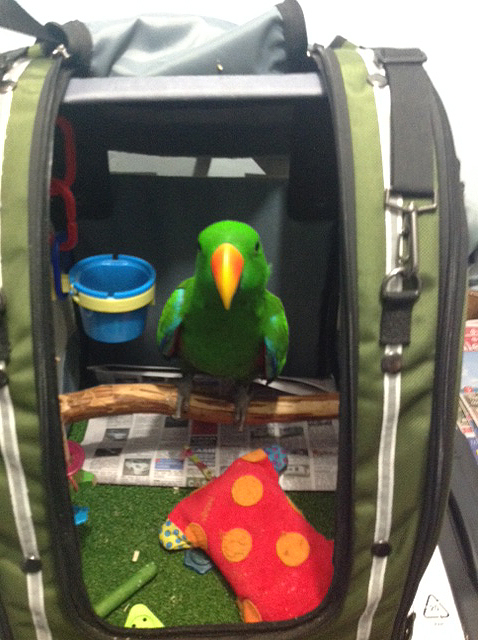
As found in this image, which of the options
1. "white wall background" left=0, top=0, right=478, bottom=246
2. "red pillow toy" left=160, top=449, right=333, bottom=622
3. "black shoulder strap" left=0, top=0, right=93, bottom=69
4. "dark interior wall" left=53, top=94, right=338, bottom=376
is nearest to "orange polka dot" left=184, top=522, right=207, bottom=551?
"red pillow toy" left=160, top=449, right=333, bottom=622

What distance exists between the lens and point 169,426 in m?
1.02

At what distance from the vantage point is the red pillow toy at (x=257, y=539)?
71 cm

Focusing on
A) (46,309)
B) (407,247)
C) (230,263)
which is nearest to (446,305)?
(407,247)

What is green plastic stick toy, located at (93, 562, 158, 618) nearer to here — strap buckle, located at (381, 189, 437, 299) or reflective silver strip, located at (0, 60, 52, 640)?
reflective silver strip, located at (0, 60, 52, 640)

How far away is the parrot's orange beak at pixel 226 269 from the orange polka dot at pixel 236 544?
1.18 feet

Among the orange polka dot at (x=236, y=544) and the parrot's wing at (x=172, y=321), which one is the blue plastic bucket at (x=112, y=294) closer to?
the parrot's wing at (x=172, y=321)

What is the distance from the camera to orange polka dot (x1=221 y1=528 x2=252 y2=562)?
773 mm

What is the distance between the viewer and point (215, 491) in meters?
0.85

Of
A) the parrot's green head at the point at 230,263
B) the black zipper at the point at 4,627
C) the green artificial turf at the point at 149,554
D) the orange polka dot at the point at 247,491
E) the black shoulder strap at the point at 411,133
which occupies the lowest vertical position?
the green artificial turf at the point at 149,554

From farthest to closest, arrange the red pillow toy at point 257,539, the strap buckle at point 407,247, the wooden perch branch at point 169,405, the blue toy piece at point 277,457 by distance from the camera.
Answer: the blue toy piece at point 277,457 → the wooden perch branch at point 169,405 → the red pillow toy at point 257,539 → the strap buckle at point 407,247

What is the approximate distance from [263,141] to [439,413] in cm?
56

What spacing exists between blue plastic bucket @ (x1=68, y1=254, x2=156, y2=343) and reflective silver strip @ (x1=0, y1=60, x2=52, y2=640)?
340 mm

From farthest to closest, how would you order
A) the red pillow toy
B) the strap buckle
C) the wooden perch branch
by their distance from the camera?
1. the wooden perch branch
2. the red pillow toy
3. the strap buckle

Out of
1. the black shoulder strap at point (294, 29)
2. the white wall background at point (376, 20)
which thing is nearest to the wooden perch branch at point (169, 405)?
the black shoulder strap at point (294, 29)
